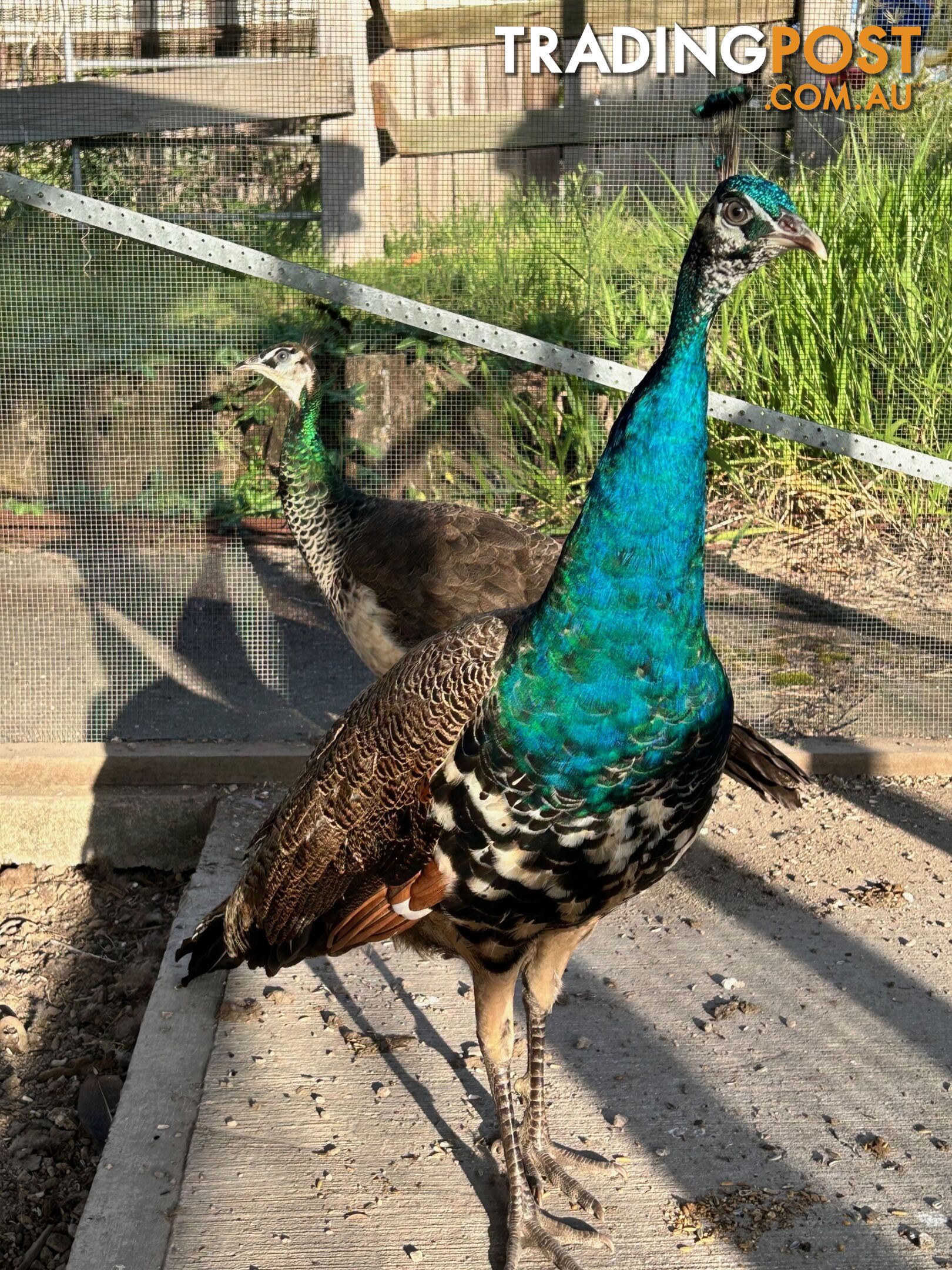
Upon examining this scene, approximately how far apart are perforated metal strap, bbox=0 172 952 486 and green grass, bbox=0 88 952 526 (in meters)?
0.69

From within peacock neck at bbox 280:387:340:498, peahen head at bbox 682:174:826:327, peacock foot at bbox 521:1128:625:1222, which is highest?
peahen head at bbox 682:174:826:327

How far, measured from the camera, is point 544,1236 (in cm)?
242

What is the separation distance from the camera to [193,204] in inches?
202

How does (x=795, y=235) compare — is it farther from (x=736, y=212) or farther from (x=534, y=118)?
(x=534, y=118)

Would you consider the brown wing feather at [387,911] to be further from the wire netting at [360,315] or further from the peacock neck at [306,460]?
the wire netting at [360,315]

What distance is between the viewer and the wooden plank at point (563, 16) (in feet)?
17.0

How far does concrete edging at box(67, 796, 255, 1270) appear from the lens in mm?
2424

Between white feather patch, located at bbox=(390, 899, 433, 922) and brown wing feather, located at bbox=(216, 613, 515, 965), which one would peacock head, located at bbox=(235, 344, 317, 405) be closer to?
brown wing feather, located at bbox=(216, 613, 515, 965)

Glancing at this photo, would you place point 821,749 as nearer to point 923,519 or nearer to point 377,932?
point 923,519

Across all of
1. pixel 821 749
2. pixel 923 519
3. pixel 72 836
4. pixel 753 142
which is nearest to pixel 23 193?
pixel 72 836

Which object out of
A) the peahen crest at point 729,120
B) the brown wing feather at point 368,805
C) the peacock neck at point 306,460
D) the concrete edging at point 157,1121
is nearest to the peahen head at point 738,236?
the peahen crest at point 729,120

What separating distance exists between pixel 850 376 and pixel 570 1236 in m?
4.10

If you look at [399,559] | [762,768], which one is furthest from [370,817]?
[399,559]

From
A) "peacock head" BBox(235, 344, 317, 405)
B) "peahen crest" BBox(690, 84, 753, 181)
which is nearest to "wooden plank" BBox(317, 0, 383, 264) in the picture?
"peacock head" BBox(235, 344, 317, 405)
